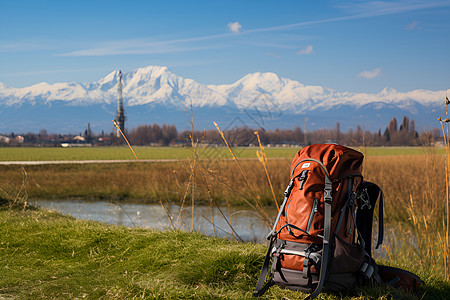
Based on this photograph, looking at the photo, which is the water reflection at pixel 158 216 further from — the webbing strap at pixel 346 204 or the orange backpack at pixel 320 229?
the webbing strap at pixel 346 204

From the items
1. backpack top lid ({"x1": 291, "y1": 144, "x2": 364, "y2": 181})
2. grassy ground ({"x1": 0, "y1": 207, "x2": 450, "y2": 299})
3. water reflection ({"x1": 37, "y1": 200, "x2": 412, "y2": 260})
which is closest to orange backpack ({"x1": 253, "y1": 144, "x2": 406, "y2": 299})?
backpack top lid ({"x1": 291, "y1": 144, "x2": 364, "y2": 181})

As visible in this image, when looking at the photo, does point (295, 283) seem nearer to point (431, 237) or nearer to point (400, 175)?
point (431, 237)

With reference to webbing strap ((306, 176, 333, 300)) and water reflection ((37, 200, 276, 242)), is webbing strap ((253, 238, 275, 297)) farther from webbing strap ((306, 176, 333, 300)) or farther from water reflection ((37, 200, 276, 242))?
water reflection ((37, 200, 276, 242))

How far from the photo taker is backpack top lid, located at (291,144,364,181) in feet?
9.20

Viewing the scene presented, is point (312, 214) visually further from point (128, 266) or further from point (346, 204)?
point (128, 266)

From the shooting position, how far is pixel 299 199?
2.83 meters

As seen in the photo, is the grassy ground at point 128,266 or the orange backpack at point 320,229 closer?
the orange backpack at point 320,229

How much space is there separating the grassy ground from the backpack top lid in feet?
2.72

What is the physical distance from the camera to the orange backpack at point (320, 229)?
107 inches

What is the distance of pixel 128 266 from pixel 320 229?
6.17ft

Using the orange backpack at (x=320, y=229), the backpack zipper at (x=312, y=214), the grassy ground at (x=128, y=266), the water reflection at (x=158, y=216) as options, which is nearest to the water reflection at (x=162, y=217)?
the water reflection at (x=158, y=216)

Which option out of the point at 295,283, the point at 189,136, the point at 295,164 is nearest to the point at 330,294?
the point at 295,283

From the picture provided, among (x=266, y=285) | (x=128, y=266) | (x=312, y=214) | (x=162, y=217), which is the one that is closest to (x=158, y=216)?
(x=162, y=217)

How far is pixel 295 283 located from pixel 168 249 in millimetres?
1570
